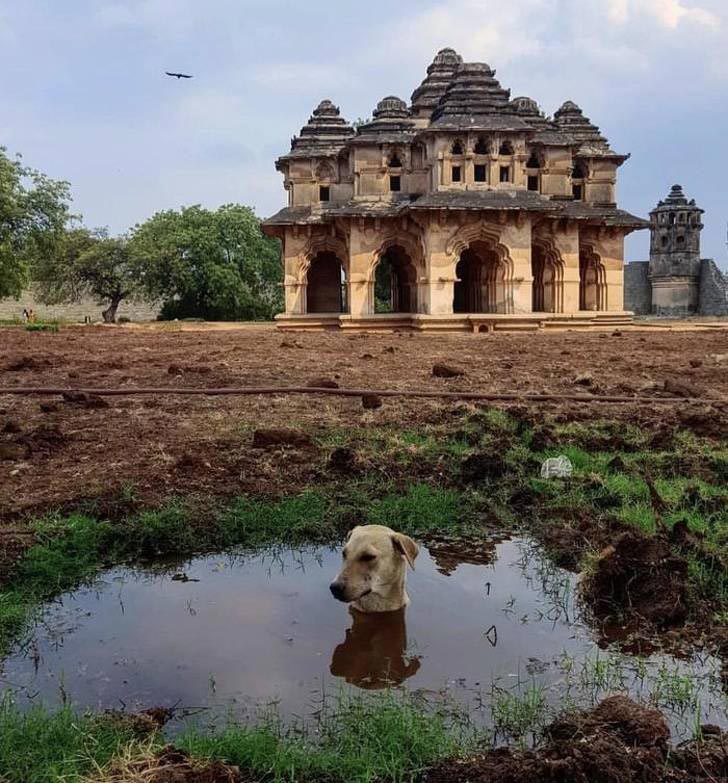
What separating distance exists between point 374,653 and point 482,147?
2549 cm

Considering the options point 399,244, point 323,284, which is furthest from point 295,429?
point 323,284

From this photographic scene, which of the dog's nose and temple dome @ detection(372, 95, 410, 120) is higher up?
temple dome @ detection(372, 95, 410, 120)

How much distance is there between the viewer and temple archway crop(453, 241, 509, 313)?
90.7ft

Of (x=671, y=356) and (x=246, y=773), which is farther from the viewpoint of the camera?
(x=671, y=356)

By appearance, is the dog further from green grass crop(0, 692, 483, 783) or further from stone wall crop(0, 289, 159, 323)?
stone wall crop(0, 289, 159, 323)

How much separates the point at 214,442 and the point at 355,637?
3603 mm

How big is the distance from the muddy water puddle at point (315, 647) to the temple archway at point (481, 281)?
2215cm

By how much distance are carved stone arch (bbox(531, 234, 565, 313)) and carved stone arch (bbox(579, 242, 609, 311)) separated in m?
2.19

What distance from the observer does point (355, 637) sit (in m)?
4.07

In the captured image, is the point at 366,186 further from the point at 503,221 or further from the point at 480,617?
the point at 480,617

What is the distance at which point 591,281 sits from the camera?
32375 mm

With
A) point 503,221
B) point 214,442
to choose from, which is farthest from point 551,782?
point 503,221

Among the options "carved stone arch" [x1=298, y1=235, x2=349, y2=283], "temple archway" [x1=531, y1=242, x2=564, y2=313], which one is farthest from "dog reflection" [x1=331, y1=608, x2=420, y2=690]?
"carved stone arch" [x1=298, y1=235, x2=349, y2=283]

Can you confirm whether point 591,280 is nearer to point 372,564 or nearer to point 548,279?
point 548,279
